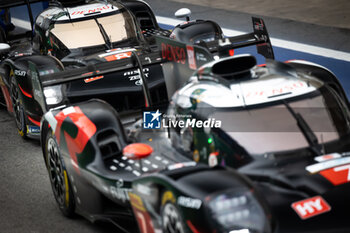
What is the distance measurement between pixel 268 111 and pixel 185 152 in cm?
79

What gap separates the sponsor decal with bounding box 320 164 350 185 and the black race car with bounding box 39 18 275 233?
0.62 meters

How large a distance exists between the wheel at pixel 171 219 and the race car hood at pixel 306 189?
630 mm

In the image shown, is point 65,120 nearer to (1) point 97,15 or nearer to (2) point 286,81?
(2) point 286,81

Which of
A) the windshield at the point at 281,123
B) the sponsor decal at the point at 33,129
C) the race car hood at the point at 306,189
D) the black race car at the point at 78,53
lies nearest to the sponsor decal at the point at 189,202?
the race car hood at the point at 306,189

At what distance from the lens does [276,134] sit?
5.21 m

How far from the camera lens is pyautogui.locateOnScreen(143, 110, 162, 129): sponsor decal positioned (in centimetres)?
646

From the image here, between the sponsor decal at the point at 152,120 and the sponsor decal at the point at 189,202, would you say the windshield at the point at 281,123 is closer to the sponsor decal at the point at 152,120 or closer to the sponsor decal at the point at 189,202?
the sponsor decal at the point at 189,202

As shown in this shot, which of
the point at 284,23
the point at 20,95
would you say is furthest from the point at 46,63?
the point at 284,23

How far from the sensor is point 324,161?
5027mm

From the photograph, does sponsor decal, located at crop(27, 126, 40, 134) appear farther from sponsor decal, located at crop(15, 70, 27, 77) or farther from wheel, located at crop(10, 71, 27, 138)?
sponsor decal, located at crop(15, 70, 27, 77)

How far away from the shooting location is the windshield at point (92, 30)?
32.8 feet

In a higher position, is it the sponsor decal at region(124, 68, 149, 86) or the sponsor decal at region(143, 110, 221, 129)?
the sponsor decal at region(143, 110, 221, 129)

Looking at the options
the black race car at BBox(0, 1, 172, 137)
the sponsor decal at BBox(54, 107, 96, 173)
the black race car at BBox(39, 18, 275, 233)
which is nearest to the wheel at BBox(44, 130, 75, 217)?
the black race car at BBox(39, 18, 275, 233)

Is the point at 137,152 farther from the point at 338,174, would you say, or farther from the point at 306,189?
the point at 338,174
